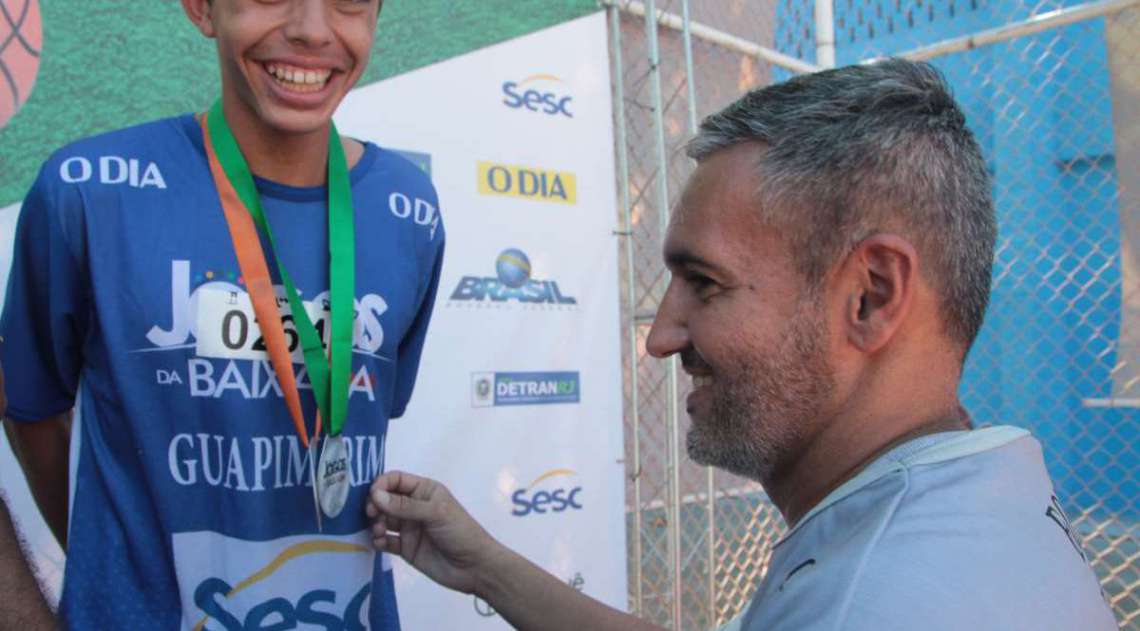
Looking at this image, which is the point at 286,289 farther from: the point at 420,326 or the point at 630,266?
the point at 630,266

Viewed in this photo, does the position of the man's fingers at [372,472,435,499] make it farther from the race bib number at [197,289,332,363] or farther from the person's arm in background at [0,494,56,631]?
the person's arm in background at [0,494,56,631]

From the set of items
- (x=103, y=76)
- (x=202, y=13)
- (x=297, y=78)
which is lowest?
(x=297, y=78)

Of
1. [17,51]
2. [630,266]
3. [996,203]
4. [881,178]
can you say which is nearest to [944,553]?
[881,178]

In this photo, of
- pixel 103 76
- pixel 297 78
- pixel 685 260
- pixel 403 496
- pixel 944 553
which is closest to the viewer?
pixel 944 553

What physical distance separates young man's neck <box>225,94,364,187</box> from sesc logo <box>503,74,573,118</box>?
2.08m

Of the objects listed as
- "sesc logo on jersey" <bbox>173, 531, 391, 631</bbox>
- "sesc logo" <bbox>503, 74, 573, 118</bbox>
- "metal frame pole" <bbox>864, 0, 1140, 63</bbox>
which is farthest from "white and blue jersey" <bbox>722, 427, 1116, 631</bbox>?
"metal frame pole" <bbox>864, 0, 1140, 63</bbox>

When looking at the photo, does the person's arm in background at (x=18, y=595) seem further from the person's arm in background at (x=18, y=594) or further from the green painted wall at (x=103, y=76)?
the green painted wall at (x=103, y=76)

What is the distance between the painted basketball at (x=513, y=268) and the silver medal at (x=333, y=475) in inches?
80.6

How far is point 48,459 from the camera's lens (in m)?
1.67

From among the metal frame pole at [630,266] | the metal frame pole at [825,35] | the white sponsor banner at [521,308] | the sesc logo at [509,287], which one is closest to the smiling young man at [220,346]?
the white sponsor banner at [521,308]

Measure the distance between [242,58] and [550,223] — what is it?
226 cm

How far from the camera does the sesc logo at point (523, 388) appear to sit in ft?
11.5

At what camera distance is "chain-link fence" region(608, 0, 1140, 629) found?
4.09 m

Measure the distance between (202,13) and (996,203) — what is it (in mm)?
4702
